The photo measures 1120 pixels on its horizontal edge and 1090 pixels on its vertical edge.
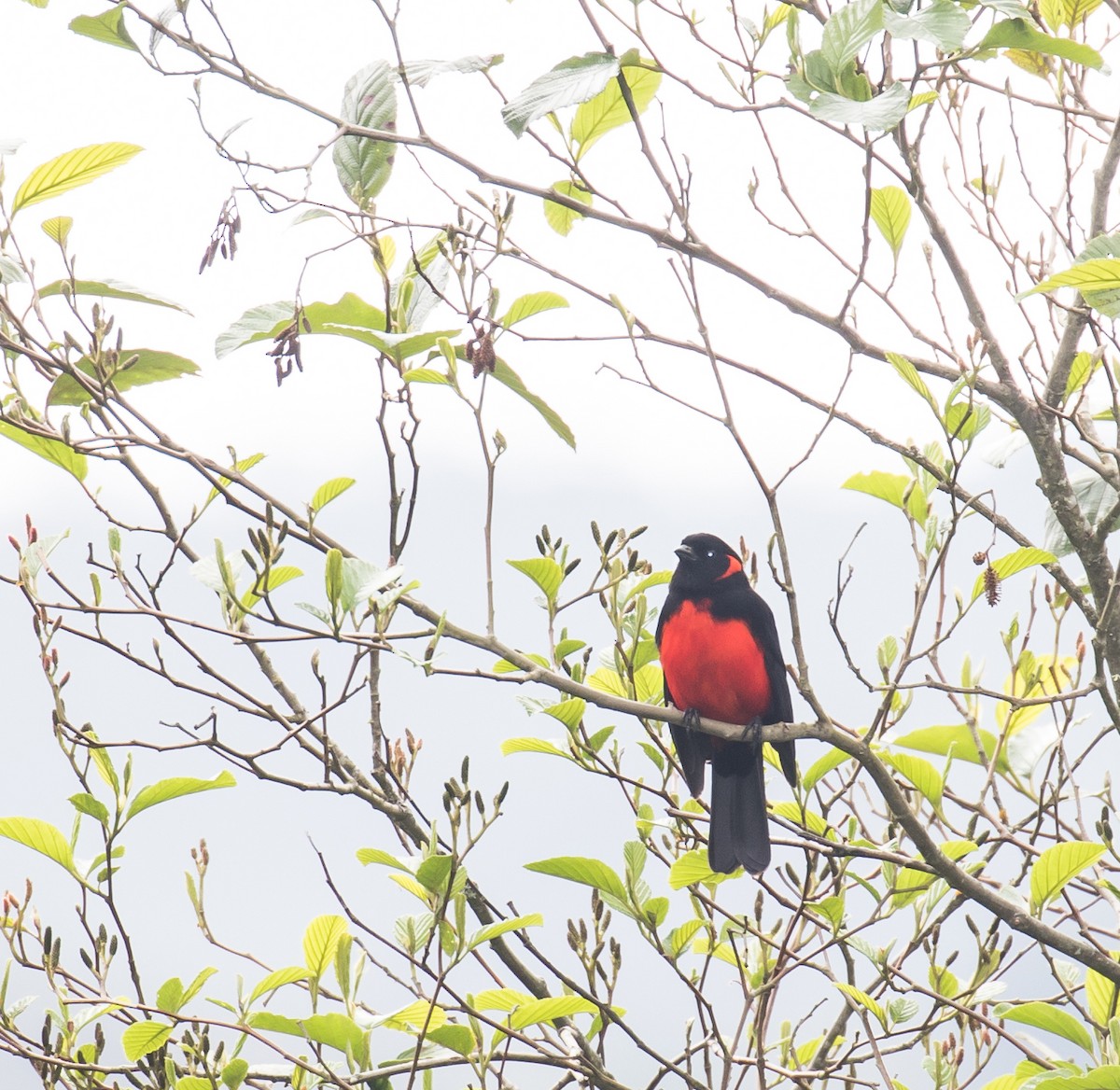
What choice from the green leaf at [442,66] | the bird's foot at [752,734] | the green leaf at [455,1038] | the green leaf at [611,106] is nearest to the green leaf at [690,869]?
the bird's foot at [752,734]

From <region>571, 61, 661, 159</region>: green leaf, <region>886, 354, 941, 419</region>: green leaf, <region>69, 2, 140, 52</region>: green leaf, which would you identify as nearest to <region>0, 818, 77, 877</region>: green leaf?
<region>69, 2, 140, 52</region>: green leaf

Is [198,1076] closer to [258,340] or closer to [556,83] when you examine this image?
[258,340]

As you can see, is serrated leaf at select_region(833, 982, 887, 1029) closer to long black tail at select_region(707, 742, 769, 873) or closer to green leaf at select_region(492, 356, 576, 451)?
long black tail at select_region(707, 742, 769, 873)

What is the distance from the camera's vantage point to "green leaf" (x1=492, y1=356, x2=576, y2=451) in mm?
2418

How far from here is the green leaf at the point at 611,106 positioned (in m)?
2.84

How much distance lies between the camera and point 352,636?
7.52 feet

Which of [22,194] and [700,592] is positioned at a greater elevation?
[700,592]

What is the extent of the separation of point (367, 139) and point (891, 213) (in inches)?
48.1

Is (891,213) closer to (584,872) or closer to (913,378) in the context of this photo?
(913,378)

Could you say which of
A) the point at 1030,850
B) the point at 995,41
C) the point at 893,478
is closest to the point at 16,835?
the point at 893,478

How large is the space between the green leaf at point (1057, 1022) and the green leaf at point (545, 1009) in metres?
0.95

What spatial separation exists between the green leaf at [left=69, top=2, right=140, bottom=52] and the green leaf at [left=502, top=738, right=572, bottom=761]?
1747 mm

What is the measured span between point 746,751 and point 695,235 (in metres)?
2.03

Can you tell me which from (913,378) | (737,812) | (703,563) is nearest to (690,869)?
(737,812)
